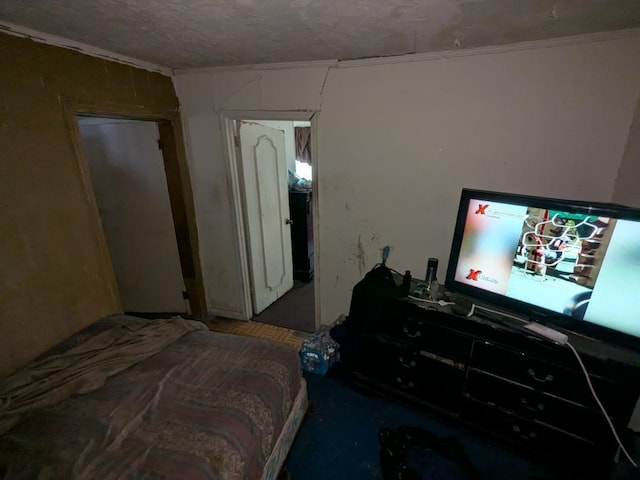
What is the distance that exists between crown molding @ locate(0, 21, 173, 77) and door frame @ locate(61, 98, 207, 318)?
0.30 metres

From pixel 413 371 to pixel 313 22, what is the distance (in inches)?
83.6

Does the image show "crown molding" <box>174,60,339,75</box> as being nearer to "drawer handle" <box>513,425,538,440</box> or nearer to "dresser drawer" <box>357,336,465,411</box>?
"dresser drawer" <box>357,336,465,411</box>

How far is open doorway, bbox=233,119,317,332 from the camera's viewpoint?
280cm

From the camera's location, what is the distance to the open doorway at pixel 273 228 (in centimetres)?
280


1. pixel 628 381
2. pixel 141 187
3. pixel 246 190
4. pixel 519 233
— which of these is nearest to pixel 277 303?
pixel 246 190

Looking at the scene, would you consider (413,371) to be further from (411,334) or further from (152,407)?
(152,407)

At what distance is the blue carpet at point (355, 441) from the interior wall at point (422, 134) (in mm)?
827

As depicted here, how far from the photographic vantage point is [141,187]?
2705 mm

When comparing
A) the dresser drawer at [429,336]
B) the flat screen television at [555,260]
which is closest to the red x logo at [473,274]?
the flat screen television at [555,260]

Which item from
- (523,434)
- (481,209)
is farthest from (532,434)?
(481,209)

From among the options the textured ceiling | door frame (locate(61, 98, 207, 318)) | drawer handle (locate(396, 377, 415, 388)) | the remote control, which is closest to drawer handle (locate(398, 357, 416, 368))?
drawer handle (locate(396, 377, 415, 388))

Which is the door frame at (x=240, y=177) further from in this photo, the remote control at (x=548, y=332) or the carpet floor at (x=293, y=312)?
the remote control at (x=548, y=332)

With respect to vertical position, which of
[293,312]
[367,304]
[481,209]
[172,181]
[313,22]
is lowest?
[293,312]

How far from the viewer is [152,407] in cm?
129
